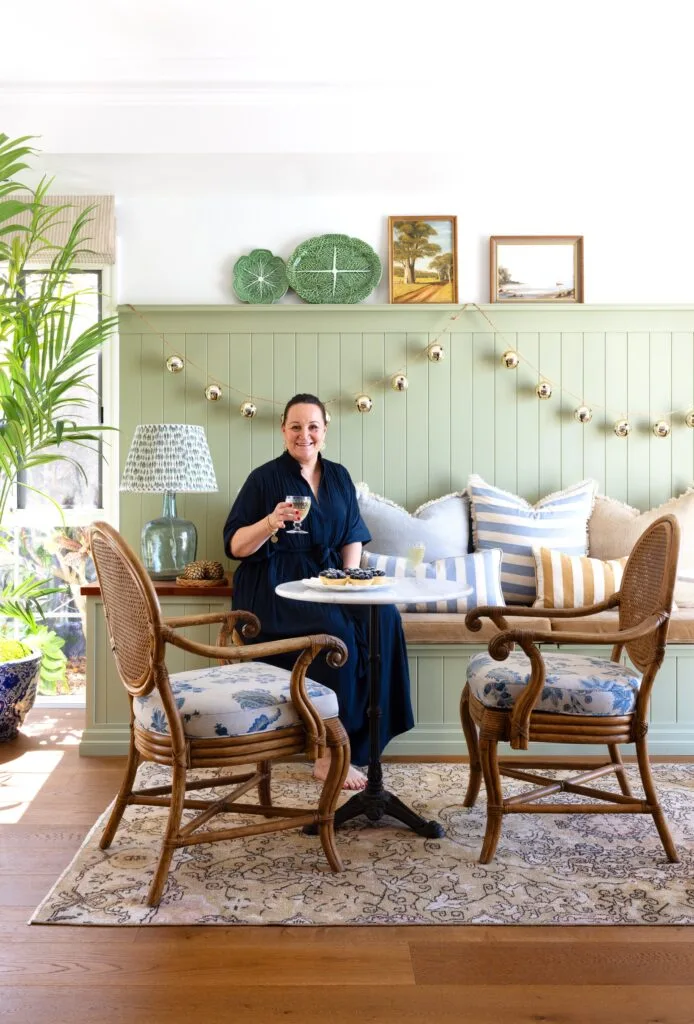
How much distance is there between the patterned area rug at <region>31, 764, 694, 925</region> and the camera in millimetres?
2121

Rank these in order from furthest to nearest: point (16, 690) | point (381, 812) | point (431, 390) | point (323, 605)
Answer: point (431, 390), point (16, 690), point (323, 605), point (381, 812)

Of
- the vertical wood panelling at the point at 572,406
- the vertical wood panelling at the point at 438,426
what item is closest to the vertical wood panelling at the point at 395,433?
the vertical wood panelling at the point at 438,426

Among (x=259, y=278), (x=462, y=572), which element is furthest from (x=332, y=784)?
(x=259, y=278)

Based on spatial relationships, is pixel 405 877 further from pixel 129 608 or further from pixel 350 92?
pixel 350 92

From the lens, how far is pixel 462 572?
11.5ft

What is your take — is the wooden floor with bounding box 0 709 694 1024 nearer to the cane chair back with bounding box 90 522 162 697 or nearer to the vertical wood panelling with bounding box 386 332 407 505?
the cane chair back with bounding box 90 522 162 697

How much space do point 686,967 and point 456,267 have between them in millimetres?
3105

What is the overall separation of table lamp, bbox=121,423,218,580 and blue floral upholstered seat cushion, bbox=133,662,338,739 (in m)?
1.33

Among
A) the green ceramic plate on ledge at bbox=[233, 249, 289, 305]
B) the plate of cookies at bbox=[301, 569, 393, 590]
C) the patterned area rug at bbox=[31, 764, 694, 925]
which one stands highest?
the green ceramic plate on ledge at bbox=[233, 249, 289, 305]

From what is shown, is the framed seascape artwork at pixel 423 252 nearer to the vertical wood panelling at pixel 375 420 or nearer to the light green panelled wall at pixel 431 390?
the light green panelled wall at pixel 431 390

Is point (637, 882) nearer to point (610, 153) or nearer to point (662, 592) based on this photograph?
point (662, 592)

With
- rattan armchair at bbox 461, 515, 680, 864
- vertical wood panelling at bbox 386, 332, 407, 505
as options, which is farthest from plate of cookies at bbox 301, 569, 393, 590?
vertical wood panelling at bbox 386, 332, 407, 505

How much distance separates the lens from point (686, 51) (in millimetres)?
3607

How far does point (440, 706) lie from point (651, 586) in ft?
4.06
